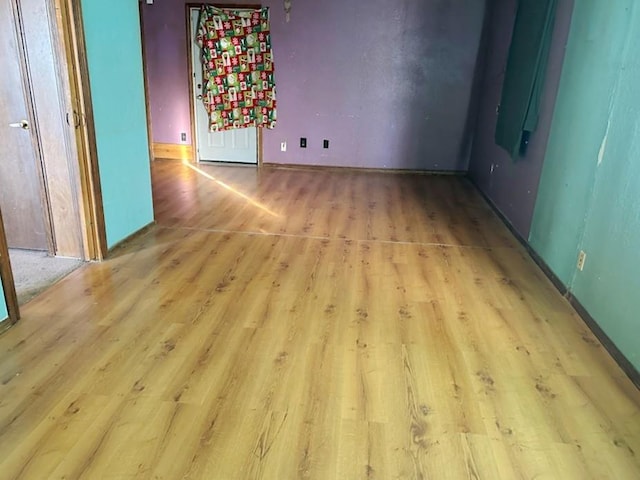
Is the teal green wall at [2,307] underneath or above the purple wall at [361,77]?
underneath

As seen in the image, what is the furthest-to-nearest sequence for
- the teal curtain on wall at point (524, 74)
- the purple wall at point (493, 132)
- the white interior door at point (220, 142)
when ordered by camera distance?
the white interior door at point (220, 142) < the teal curtain on wall at point (524, 74) < the purple wall at point (493, 132)

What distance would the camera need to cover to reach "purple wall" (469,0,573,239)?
11.3 ft

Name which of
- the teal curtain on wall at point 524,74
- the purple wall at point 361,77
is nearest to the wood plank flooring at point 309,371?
the teal curtain on wall at point 524,74

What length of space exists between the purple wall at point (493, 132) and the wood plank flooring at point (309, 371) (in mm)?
520

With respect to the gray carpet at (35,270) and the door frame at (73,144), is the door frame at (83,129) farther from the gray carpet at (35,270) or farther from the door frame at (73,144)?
the gray carpet at (35,270)

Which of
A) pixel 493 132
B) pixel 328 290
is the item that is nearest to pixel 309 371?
pixel 328 290

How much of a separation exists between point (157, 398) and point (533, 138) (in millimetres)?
3224

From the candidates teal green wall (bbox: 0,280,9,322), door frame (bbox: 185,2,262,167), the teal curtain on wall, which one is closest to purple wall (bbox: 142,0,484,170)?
door frame (bbox: 185,2,262,167)

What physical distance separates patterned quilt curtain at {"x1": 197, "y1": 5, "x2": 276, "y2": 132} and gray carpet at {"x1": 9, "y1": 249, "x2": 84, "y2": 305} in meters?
3.48

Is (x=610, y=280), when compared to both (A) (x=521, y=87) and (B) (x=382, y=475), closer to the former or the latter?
(B) (x=382, y=475)

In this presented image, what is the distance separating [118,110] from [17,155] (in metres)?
0.70

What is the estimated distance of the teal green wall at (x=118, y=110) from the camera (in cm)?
309

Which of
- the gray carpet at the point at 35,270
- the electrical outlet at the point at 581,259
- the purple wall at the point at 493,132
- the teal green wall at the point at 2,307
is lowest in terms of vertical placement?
the gray carpet at the point at 35,270

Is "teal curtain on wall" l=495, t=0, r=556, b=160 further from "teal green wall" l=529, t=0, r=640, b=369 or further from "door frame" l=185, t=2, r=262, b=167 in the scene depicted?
"door frame" l=185, t=2, r=262, b=167
